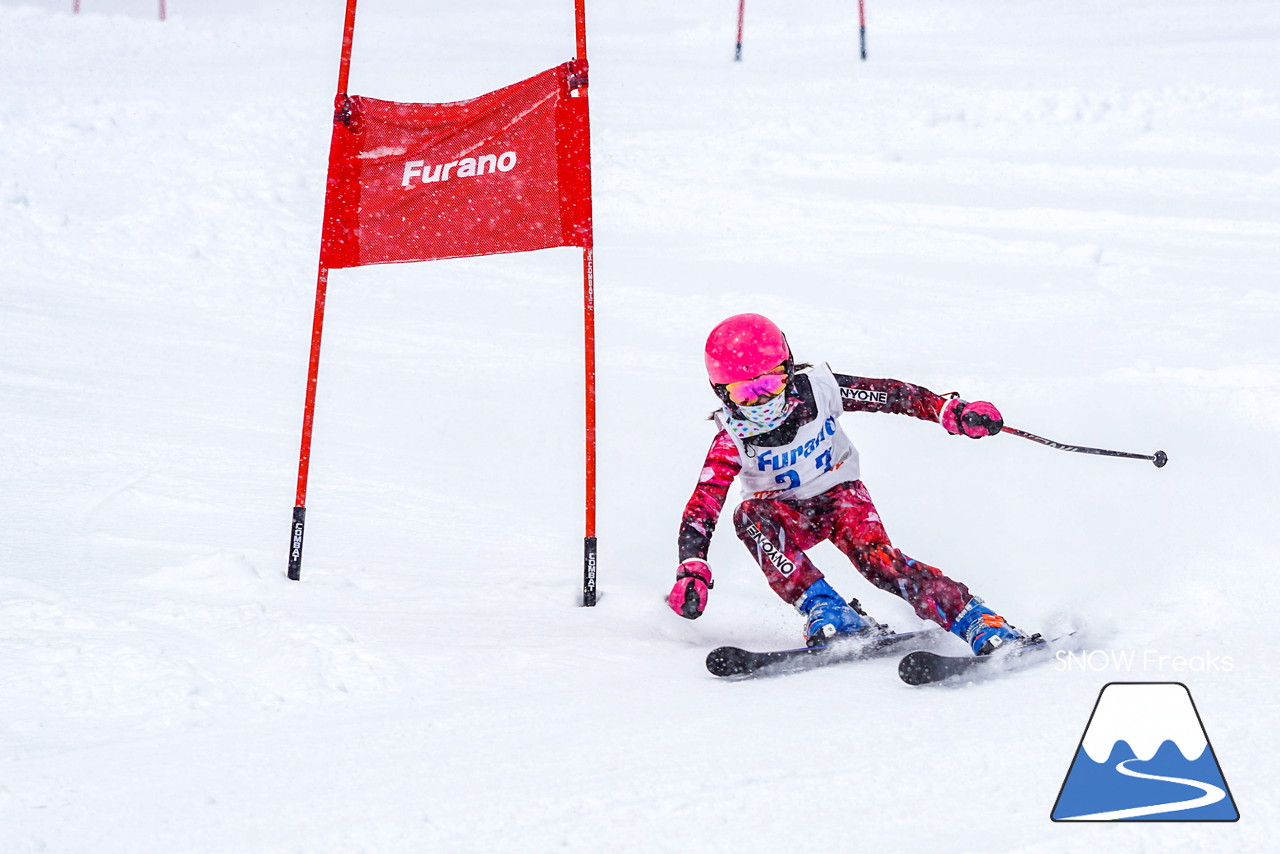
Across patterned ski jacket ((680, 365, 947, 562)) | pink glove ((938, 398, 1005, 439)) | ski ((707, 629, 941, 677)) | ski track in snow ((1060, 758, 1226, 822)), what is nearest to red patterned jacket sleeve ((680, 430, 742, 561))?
patterned ski jacket ((680, 365, 947, 562))

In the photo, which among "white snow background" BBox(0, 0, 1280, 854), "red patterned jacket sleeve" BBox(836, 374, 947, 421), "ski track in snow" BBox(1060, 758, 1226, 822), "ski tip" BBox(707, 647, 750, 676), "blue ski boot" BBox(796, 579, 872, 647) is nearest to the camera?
"ski track in snow" BBox(1060, 758, 1226, 822)

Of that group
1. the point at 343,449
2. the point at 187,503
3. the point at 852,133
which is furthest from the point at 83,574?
the point at 852,133

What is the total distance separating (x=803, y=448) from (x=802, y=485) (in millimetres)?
160

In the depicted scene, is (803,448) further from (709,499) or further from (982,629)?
(982,629)

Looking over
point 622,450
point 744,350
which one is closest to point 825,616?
point 744,350

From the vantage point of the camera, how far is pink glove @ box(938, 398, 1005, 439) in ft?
13.4

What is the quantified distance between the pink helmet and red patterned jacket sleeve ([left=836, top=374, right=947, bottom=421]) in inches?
18.4

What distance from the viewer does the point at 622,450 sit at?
6.73m

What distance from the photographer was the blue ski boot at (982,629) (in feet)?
12.2

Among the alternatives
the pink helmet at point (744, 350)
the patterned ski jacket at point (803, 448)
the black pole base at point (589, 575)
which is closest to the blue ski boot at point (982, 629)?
the patterned ski jacket at point (803, 448)

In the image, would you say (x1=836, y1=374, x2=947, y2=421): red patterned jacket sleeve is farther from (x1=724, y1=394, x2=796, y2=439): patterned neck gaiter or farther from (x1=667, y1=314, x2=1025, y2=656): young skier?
(x1=724, y1=394, x2=796, y2=439): patterned neck gaiter

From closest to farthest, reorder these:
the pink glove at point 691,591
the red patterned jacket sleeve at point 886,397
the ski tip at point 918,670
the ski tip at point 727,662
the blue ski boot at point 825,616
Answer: the ski tip at point 918,670
the ski tip at point 727,662
the pink glove at point 691,591
the blue ski boot at point 825,616
the red patterned jacket sleeve at point 886,397

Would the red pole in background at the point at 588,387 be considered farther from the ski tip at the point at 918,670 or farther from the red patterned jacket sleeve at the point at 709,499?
the ski tip at the point at 918,670

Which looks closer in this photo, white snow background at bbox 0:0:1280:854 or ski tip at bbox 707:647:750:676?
white snow background at bbox 0:0:1280:854
